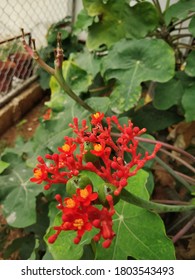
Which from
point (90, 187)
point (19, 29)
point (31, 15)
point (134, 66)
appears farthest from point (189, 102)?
point (31, 15)

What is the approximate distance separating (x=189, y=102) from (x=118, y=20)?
0.48 metres

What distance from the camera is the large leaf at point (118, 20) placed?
4.38 ft

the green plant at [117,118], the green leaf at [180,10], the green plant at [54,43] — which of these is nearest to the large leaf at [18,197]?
the green plant at [117,118]

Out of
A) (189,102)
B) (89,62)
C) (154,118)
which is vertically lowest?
(154,118)

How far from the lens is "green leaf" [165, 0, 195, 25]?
1.20 m

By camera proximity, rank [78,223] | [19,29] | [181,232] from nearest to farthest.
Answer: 1. [78,223]
2. [181,232]
3. [19,29]

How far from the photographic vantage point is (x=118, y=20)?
1.39 m

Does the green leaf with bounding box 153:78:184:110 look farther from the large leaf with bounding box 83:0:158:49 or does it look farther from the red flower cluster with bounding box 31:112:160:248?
the red flower cluster with bounding box 31:112:160:248

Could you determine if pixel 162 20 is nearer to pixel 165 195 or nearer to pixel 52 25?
pixel 165 195

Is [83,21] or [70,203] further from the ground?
[70,203]

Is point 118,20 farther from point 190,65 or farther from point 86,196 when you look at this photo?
point 86,196

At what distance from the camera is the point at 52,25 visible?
8.16 ft

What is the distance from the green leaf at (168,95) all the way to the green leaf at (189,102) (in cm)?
8

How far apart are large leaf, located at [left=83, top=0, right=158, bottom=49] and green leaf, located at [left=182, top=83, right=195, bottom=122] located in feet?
1.02
